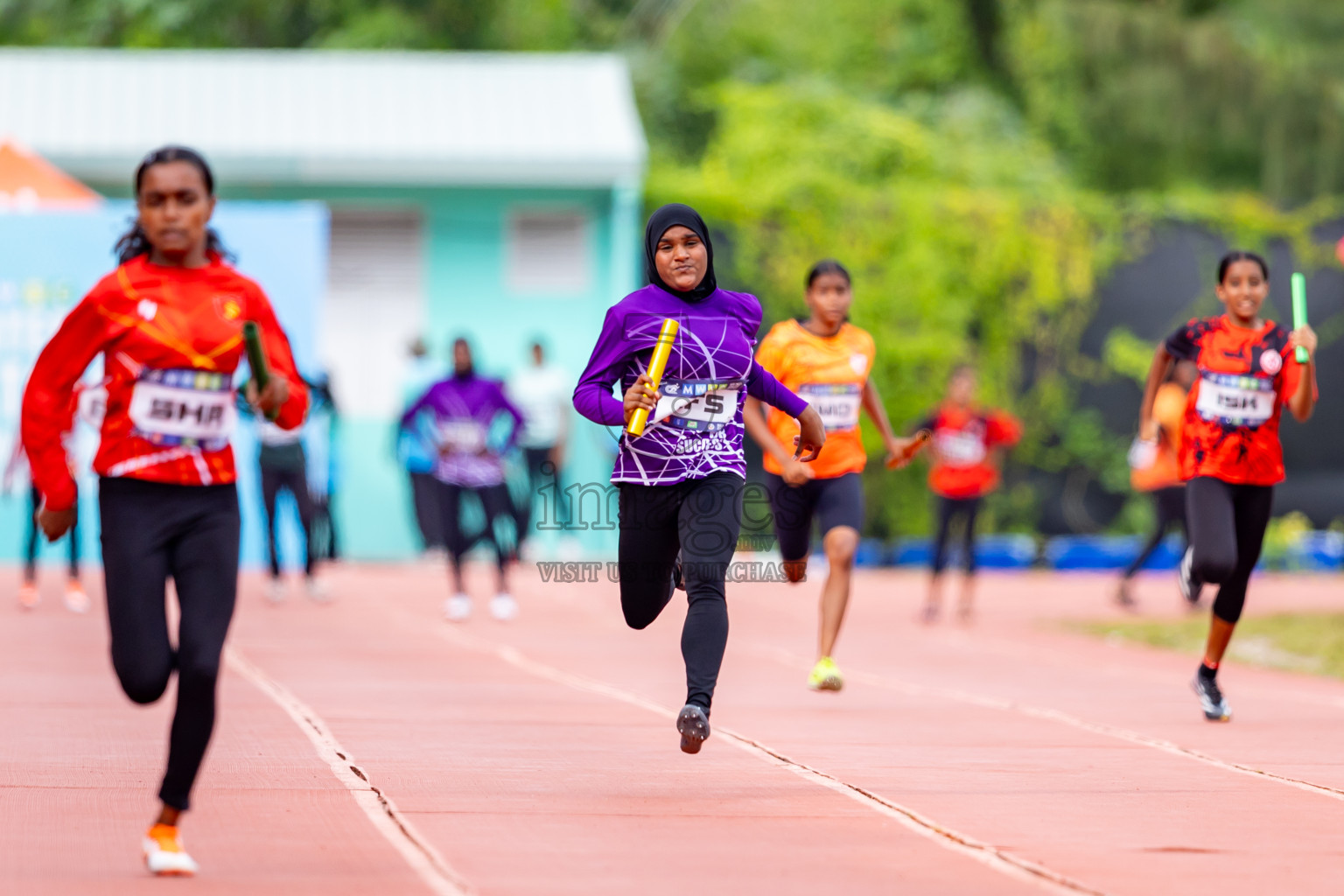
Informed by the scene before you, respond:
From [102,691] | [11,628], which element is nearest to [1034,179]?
[11,628]

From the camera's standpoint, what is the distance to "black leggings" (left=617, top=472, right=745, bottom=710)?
277 inches

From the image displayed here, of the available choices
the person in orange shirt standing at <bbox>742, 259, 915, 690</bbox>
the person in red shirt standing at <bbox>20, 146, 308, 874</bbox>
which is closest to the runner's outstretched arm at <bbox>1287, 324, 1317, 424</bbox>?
the person in orange shirt standing at <bbox>742, 259, 915, 690</bbox>

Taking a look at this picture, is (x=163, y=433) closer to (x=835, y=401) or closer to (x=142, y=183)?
(x=142, y=183)

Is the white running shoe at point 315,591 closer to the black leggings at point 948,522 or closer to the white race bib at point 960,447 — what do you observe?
the black leggings at point 948,522

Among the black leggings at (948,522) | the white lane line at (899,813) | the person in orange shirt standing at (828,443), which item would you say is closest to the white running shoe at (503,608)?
the black leggings at (948,522)

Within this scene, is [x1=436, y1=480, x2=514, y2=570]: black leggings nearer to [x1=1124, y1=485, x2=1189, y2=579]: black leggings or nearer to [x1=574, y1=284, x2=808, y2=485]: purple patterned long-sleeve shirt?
[x1=1124, y1=485, x2=1189, y2=579]: black leggings

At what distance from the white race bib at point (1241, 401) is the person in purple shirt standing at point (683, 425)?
265 cm

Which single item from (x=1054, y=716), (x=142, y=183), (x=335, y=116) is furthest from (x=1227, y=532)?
(x=335, y=116)

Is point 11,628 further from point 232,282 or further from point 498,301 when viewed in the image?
point 498,301

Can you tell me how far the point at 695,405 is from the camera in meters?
7.23

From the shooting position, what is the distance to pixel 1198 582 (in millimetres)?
9492

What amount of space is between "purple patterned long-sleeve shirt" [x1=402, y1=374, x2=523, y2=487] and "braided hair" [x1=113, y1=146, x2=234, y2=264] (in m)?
8.58

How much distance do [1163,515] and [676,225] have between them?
11.1 m

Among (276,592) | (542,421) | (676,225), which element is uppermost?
(676,225)
